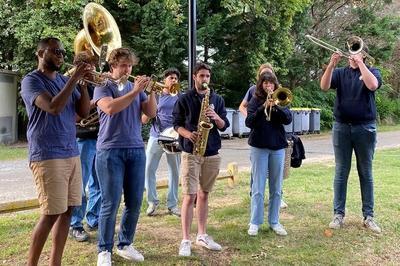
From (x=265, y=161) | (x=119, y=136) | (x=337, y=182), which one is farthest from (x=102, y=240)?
(x=337, y=182)

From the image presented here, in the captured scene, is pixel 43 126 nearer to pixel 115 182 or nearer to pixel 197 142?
pixel 115 182

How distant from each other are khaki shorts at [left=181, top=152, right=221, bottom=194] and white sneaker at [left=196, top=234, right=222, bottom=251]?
1.55 ft

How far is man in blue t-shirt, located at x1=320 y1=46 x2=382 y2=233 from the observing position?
541 cm

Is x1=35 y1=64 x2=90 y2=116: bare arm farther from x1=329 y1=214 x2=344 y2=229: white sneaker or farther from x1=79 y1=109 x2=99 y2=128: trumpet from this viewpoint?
x1=329 y1=214 x2=344 y2=229: white sneaker

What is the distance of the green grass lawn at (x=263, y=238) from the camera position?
4625 millimetres

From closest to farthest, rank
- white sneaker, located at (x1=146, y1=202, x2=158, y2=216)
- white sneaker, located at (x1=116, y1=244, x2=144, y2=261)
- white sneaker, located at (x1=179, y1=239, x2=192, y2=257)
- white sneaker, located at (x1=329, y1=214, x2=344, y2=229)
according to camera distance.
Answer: white sneaker, located at (x1=116, y1=244, x2=144, y2=261) → white sneaker, located at (x1=179, y1=239, x2=192, y2=257) → white sneaker, located at (x1=329, y1=214, x2=344, y2=229) → white sneaker, located at (x1=146, y1=202, x2=158, y2=216)

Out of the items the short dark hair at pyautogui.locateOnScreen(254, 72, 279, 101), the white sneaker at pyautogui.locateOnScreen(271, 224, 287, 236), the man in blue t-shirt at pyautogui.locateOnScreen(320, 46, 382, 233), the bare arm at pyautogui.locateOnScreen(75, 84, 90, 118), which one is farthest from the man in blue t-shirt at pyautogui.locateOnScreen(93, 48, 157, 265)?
the man in blue t-shirt at pyautogui.locateOnScreen(320, 46, 382, 233)

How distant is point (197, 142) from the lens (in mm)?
4762

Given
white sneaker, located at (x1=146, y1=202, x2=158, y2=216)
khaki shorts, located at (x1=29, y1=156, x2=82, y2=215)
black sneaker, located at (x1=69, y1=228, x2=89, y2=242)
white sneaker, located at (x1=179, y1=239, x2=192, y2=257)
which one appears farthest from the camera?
white sneaker, located at (x1=146, y1=202, x2=158, y2=216)

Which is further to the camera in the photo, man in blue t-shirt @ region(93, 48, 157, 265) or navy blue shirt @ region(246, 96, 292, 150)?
navy blue shirt @ region(246, 96, 292, 150)

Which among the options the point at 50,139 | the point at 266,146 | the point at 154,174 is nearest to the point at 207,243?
the point at 266,146

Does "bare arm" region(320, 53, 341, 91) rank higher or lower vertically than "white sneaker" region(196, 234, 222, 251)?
higher

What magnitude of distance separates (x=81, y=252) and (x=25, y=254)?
0.52 metres

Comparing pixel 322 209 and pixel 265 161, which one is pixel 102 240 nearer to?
pixel 265 161
